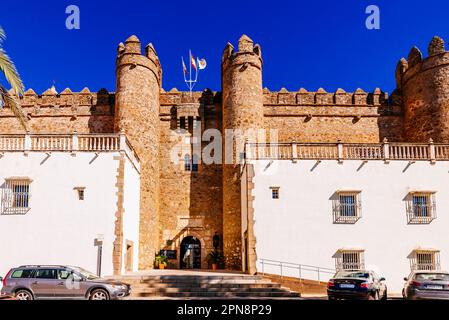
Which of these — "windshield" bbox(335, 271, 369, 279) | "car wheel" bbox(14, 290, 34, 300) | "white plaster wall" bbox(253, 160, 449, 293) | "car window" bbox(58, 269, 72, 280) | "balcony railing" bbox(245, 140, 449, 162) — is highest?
"balcony railing" bbox(245, 140, 449, 162)

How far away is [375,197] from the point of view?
20.4 m

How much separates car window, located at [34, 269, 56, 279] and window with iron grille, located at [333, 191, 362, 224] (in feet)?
38.8

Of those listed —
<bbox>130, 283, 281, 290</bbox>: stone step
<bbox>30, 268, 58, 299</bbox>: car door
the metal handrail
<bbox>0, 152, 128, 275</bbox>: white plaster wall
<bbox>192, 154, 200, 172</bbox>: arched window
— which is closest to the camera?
<bbox>30, 268, 58, 299</bbox>: car door

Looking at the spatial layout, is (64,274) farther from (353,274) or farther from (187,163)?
(187,163)

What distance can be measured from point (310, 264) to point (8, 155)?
14.0 metres

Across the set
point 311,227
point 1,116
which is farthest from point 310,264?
point 1,116

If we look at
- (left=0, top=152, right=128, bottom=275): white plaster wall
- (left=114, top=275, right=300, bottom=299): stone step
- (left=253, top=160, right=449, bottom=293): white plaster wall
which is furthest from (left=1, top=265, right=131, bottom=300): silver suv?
(left=253, top=160, right=449, bottom=293): white plaster wall

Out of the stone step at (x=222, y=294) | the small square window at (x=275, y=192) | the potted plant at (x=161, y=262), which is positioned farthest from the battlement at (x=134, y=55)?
the stone step at (x=222, y=294)

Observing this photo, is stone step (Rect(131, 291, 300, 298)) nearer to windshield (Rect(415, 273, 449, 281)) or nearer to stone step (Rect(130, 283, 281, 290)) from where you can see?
stone step (Rect(130, 283, 281, 290))

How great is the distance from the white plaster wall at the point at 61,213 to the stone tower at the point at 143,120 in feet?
18.0

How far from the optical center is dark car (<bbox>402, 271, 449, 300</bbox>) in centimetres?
1263

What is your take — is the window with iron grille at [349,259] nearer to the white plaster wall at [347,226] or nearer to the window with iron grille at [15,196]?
the white plaster wall at [347,226]

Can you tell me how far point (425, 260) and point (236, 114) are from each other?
12670 mm

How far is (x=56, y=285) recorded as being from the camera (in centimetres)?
1355
